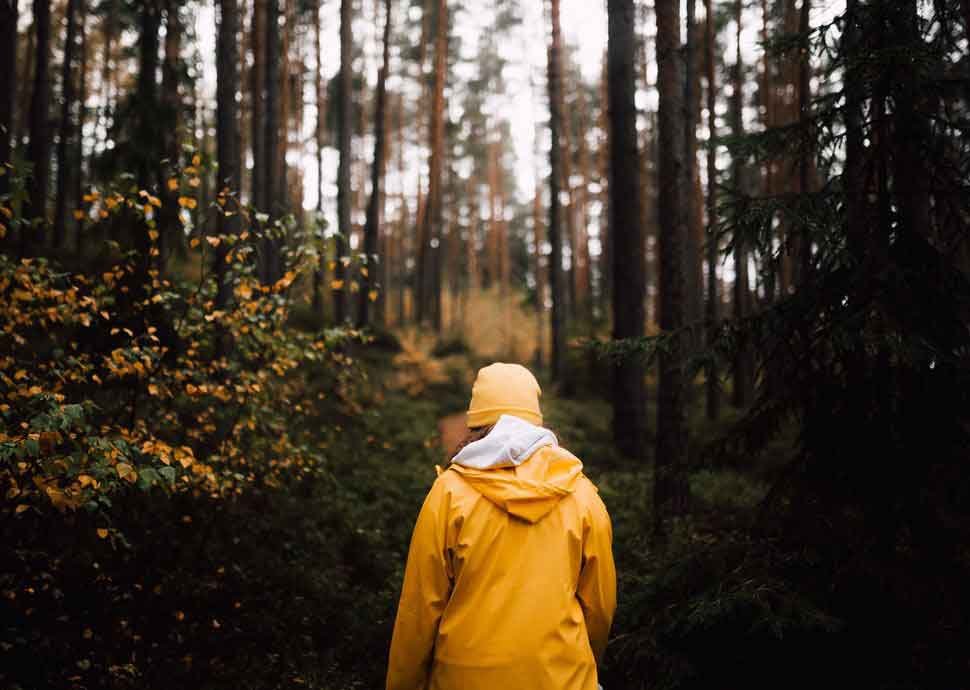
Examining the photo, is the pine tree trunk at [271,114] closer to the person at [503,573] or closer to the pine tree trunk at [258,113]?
the pine tree trunk at [258,113]

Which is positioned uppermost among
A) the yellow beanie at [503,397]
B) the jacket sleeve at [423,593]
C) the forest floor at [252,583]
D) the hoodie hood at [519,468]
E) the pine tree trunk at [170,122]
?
the pine tree trunk at [170,122]

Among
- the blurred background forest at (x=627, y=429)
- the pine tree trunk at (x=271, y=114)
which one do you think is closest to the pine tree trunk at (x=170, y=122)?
the blurred background forest at (x=627, y=429)

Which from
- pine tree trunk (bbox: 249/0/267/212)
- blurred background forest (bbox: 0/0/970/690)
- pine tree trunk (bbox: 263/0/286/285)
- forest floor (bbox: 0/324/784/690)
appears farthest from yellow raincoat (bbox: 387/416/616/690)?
pine tree trunk (bbox: 249/0/267/212)

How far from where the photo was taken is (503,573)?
2443mm

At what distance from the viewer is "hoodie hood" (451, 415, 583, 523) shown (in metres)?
2.43

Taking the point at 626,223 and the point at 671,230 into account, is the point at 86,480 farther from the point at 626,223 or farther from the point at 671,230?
the point at 626,223

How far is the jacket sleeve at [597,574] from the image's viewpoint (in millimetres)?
2613

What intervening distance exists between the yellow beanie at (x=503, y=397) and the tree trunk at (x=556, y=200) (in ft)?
50.1

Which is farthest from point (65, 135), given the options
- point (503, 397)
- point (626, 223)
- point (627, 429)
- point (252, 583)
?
point (503, 397)

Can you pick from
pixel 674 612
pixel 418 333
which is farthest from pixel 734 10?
pixel 674 612

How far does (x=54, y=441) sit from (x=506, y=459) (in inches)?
103

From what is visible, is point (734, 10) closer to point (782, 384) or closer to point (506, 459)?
point (782, 384)

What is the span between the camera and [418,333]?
22.2 meters

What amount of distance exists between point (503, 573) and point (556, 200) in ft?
→ 54.5
